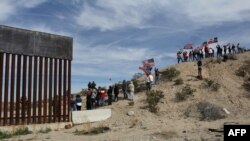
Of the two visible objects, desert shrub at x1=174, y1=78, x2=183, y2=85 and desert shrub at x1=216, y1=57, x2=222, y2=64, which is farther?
desert shrub at x1=216, y1=57, x2=222, y2=64

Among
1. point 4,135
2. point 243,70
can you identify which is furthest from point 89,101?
point 243,70

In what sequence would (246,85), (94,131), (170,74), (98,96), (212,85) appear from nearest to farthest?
1. (94,131)
2. (98,96)
3. (212,85)
4. (246,85)
5. (170,74)

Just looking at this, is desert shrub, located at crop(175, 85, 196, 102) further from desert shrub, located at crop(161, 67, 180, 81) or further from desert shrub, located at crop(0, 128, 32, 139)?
desert shrub, located at crop(0, 128, 32, 139)

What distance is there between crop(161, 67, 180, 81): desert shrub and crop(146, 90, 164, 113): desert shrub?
4.15 metres

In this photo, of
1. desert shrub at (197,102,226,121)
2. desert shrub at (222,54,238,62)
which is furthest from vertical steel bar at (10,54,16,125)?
desert shrub at (222,54,238,62)

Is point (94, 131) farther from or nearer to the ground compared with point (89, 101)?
nearer to the ground

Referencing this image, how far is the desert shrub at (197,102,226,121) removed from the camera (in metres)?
27.5

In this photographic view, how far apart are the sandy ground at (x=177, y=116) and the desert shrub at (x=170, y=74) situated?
523 mm

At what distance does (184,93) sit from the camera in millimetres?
32312

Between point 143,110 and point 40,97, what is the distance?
23.8 ft

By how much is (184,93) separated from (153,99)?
2721 mm

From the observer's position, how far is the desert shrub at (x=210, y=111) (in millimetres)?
27528

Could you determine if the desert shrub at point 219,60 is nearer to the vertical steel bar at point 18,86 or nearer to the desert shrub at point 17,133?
the vertical steel bar at point 18,86

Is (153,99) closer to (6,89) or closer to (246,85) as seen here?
(246,85)
